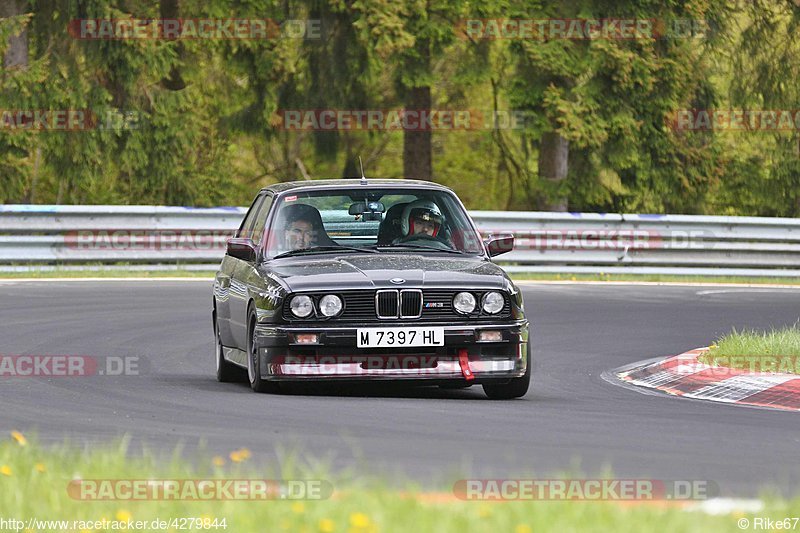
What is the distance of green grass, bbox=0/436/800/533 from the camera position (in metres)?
5.78

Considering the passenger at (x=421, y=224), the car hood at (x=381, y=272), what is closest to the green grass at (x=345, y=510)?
the car hood at (x=381, y=272)

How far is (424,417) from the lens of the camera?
9.51 m

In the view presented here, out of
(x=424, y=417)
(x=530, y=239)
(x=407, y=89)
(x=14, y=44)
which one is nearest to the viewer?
(x=424, y=417)

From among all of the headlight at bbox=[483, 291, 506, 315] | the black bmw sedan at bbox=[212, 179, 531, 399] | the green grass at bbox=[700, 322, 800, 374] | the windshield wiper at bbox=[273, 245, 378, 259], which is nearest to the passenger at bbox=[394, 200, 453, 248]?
the black bmw sedan at bbox=[212, 179, 531, 399]

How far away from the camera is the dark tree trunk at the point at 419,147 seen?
3366 cm

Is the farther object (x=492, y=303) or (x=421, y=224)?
(x=421, y=224)

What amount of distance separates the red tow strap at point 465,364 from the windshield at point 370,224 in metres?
1.34

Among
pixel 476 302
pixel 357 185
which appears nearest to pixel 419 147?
pixel 357 185

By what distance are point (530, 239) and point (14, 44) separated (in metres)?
10.8

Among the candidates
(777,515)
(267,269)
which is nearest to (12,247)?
(267,269)

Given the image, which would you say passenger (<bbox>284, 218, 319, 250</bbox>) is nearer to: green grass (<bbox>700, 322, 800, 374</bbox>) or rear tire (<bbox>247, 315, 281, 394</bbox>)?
rear tire (<bbox>247, 315, 281, 394</bbox>)

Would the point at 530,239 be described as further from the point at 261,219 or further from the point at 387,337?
the point at 387,337

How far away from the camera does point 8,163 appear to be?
2880cm

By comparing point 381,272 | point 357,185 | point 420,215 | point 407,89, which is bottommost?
point 381,272
